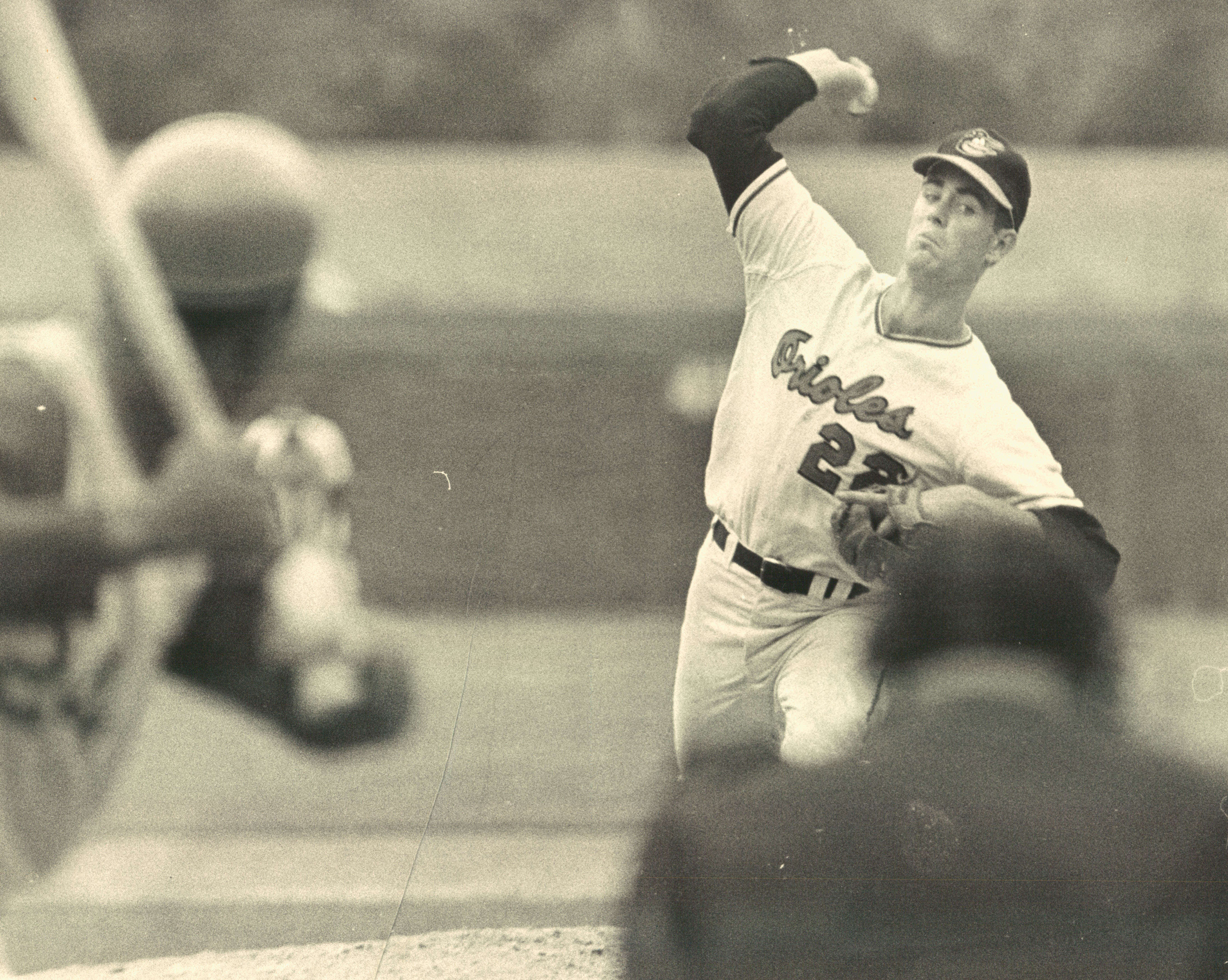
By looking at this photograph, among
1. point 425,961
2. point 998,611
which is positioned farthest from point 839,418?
point 425,961

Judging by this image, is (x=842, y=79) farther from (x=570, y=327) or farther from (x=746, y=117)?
(x=570, y=327)

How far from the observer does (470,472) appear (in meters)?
3.16

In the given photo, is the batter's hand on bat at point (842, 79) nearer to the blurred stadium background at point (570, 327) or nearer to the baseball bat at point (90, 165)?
the blurred stadium background at point (570, 327)

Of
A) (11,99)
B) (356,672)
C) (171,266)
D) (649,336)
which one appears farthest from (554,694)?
(11,99)

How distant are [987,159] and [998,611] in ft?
3.22

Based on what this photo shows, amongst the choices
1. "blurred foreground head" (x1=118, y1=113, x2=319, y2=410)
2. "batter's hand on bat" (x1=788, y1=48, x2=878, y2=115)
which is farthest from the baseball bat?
"batter's hand on bat" (x1=788, y1=48, x2=878, y2=115)

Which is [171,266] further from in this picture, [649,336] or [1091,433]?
[1091,433]

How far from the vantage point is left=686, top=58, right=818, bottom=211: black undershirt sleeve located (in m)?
3.04

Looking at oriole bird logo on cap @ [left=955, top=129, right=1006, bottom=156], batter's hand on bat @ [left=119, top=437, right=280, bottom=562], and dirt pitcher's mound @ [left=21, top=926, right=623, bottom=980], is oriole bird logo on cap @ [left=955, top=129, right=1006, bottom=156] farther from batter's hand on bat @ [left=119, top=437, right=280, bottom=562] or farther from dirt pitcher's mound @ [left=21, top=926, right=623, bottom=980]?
dirt pitcher's mound @ [left=21, top=926, right=623, bottom=980]

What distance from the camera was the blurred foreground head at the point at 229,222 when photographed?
119 inches

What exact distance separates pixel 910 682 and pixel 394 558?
1.18m

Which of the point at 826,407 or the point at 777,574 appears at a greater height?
the point at 826,407

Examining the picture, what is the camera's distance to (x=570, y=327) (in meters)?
3.14

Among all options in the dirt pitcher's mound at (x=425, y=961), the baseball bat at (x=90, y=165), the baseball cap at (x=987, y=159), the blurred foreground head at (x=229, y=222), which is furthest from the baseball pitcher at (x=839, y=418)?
the baseball bat at (x=90, y=165)
